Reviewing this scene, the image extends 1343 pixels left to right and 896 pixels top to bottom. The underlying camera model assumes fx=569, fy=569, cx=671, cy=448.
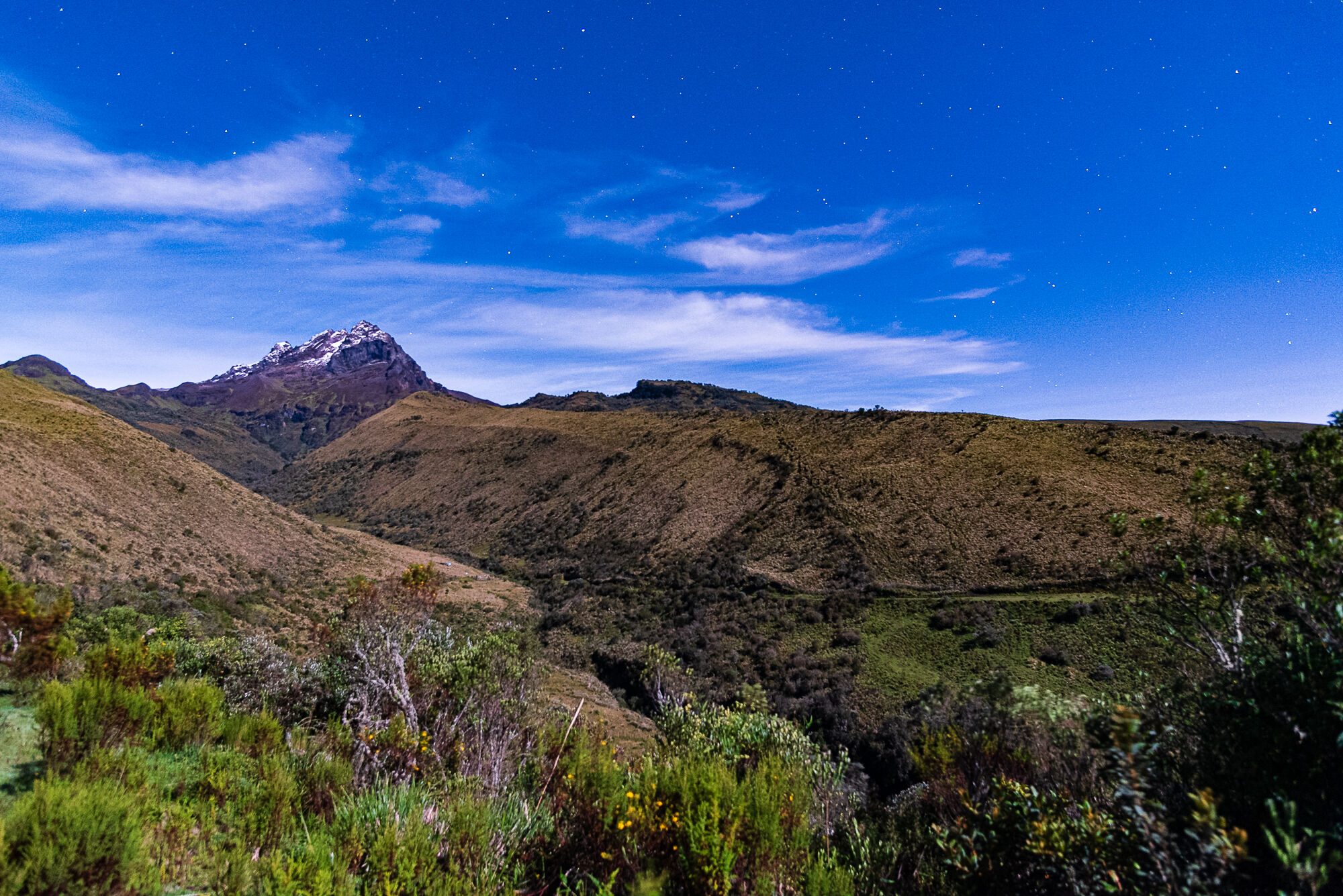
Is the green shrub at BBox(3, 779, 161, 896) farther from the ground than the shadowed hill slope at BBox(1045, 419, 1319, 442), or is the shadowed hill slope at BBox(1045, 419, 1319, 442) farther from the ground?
the shadowed hill slope at BBox(1045, 419, 1319, 442)

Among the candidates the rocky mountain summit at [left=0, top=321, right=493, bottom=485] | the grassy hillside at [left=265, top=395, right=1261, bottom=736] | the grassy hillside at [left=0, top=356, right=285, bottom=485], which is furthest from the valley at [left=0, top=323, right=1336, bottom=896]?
the rocky mountain summit at [left=0, top=321, right=493, bottom=485]

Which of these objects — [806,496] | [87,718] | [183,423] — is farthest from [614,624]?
[183,423]

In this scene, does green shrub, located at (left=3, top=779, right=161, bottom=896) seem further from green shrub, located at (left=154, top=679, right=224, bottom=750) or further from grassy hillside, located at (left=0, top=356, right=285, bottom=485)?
grassy hillside, located at (left=0, top=356, right=285, bottom=485)

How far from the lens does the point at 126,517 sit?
29531 millimetres

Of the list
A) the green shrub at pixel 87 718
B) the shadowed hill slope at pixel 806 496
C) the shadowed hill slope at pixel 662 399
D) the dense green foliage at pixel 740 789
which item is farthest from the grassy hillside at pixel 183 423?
the dense green foliage at pixel 740 789

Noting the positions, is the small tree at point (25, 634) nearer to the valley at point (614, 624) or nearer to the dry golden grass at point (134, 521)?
the valley at point (614, 624)

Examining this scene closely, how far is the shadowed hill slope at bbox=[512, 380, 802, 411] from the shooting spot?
116m

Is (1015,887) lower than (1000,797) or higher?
lower

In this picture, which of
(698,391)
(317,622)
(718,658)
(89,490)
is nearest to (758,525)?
(718,658)

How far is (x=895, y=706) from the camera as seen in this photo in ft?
66.7

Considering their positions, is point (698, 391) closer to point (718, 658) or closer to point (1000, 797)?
point (718, 658)

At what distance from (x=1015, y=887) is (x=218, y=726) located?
9.36 metres

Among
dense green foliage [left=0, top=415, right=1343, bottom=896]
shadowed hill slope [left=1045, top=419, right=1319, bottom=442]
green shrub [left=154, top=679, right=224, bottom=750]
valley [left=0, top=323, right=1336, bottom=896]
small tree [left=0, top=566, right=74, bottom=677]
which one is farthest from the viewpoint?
shadowed hill slope [left=1045, top=419, right=1319, bottom=442]

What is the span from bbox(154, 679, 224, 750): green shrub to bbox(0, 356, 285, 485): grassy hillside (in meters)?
121
